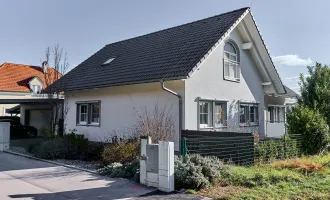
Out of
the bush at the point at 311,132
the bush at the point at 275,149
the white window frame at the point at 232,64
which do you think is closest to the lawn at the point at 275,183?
the bush at the point at 275,149

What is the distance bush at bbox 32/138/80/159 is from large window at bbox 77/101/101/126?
4.21m

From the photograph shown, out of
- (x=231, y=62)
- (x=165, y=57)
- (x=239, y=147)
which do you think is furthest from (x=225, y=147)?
(x=231, y=62)

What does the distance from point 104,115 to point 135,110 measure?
2517 millimetres

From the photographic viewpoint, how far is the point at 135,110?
14.6 metres

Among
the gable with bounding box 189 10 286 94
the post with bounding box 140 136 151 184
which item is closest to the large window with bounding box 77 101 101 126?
the gable with bounding box 189 10 286 94

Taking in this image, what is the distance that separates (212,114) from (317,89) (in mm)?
6174

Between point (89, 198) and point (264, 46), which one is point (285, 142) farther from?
point (89, 198)

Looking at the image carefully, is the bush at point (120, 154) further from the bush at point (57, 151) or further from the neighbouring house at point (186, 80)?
the neighbouring house at point (186, 80)

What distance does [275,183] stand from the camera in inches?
308

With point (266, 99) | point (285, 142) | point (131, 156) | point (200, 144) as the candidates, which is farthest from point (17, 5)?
point (266, 99)

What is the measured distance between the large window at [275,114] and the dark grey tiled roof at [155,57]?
8786 mm

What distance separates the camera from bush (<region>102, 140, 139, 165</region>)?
395 inches

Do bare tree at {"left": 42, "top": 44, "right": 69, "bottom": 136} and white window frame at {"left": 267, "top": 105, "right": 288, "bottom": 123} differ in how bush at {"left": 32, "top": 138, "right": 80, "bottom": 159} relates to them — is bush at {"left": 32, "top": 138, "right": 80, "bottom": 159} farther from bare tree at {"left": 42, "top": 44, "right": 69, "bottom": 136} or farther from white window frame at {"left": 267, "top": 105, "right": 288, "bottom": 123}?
white window frame at {"left": 267, "top": 105, "right": 288, "bottom": 123}

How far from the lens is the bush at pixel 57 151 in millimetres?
12070
